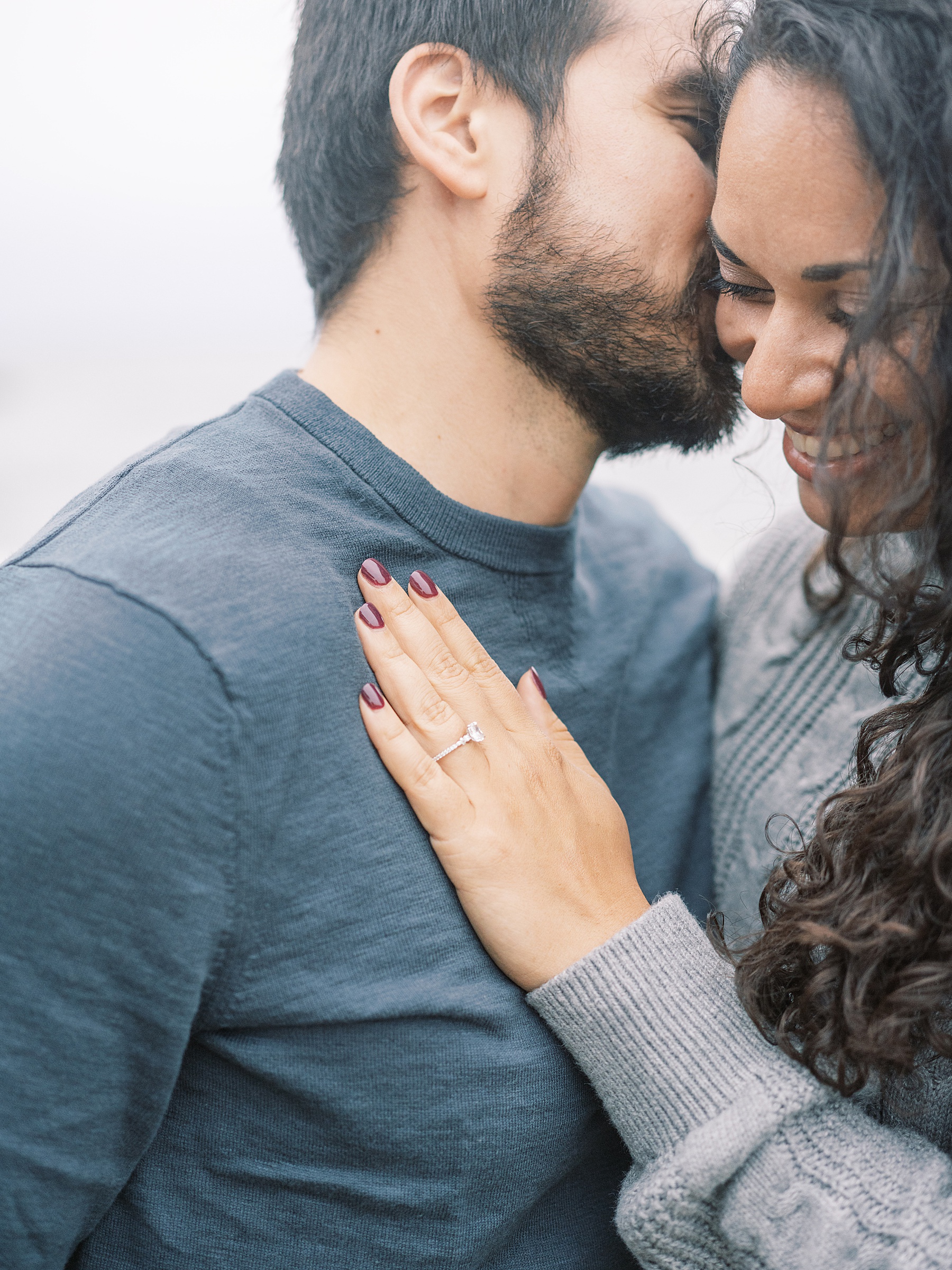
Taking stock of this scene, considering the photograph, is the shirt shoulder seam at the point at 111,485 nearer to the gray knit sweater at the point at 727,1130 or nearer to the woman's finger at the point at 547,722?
the woman's finger at the point at 547,722

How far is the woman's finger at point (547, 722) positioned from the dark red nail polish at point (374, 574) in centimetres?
18

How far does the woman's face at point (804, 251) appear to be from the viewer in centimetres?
73

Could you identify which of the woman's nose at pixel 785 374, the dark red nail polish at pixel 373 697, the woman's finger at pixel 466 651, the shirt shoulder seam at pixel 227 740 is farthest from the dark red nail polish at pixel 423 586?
the woman's nose at pixel 785 374

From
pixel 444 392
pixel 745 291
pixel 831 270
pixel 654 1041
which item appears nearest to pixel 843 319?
pixel 831 270

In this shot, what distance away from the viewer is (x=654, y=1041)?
2.69 ft

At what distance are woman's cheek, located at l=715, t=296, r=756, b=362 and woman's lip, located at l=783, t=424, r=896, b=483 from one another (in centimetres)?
9

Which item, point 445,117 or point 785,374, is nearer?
point 785,374

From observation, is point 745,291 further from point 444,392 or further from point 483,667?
point 483,667

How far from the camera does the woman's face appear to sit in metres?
0.73

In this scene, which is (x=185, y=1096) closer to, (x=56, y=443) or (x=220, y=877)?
(x=220, y=877)

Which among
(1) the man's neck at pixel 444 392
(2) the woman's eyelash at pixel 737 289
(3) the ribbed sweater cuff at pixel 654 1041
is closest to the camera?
(3) the ribbed sweater cuff at pixel 654 1041

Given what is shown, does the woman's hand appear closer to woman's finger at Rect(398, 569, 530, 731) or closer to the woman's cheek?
woman's finger at Rect(398, 569, 530, 731)

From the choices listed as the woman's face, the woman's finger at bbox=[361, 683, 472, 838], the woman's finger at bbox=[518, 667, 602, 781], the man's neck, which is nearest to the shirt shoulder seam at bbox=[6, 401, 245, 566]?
the man's neck

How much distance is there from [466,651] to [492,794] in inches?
5.5
